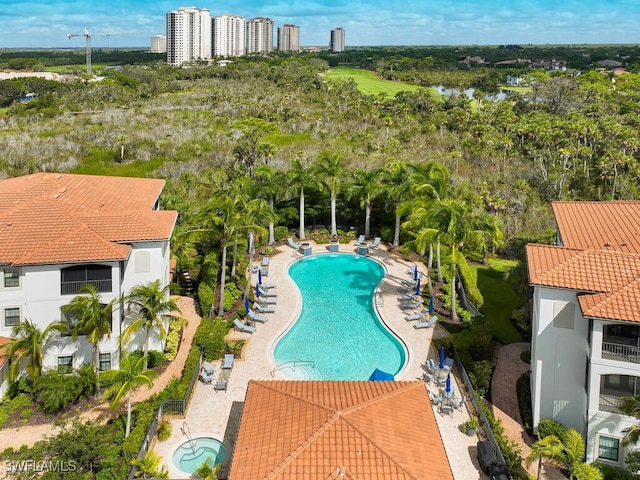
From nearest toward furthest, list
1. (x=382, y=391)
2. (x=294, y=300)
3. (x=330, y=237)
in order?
(x=382, y=391)
(x=294, y=300)
(x=330, y=237)

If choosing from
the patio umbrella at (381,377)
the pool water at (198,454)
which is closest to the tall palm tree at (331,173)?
the patio umbrella at (381,377)

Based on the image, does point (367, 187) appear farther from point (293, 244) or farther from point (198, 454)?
point (198, 454)

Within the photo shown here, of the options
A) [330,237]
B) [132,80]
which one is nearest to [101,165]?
[330,237]

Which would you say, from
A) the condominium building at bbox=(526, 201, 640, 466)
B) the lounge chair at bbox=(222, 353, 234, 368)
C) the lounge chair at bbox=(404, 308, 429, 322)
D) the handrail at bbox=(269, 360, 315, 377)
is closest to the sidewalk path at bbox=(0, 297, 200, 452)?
the lounge chair at bbox=(222, 353, 234, 368)

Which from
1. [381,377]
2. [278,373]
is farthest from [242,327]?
[381,377]

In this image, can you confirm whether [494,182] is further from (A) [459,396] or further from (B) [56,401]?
(B) [56,401]

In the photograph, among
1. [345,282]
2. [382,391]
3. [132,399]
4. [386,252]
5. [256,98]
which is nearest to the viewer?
[382,391]

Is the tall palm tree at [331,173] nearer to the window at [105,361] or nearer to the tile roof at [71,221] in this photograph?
the tile roof at [71,221]
